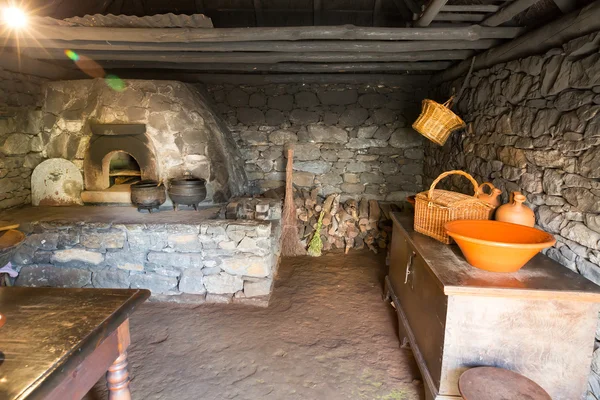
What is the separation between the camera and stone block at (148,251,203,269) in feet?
12.0

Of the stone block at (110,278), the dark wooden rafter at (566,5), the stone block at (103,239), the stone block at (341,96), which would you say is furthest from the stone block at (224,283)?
the dark wooden rafter at (566,5)

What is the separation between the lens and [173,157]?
14.2 feet

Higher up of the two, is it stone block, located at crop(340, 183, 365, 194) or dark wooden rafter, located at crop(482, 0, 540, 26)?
dark wooden rafter, located at crop(482, 0, 540, 26)

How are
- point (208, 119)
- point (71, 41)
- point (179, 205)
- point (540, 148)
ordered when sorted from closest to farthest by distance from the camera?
point (540, 148), point (71, 41), point (179, 205), point (208, 119)

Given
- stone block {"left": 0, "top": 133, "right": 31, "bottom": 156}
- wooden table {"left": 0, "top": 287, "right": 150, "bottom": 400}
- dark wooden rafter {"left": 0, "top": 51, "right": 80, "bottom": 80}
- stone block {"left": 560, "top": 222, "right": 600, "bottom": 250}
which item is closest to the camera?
wooden table {"left": 0, "top": 287, "right": 150, "bottom": 400}

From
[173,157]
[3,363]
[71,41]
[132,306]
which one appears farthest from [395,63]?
[3,363]

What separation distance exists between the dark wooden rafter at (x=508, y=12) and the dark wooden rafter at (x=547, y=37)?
0.22 metres

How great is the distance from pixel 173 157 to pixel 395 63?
9.96 ft

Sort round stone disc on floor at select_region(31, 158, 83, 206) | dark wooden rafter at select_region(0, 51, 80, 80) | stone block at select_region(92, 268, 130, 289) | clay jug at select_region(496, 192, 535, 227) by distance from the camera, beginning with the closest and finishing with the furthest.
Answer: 1. clay jug at select_region(496, 192, 535, 227)
2. stone block at select_region(92, 268, 130, 289)
3. dark wooden rafter at select_region(0, 51, 80, 80)
4. round stone disc on floor at select_region(31, 158, 83, 206)

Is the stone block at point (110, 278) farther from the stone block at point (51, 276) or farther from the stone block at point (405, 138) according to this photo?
the stone block at point (405, 138)

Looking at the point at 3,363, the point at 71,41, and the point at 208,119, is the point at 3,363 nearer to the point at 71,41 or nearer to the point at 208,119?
the point at 71,41

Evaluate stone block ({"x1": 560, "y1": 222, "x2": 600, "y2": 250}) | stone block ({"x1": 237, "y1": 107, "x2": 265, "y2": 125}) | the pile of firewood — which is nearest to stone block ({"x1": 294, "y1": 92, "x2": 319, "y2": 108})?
stone block ({"x1": 237, "y1": 107, "x2": 265, "y2": 125})

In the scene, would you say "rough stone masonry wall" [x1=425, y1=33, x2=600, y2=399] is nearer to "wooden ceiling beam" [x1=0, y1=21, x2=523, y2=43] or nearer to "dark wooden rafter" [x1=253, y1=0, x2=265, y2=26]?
"wooden ceiling beam" [x1=0, y1=21, x2=523, y2=43]

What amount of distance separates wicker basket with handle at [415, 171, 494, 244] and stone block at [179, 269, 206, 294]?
2286 millimetres
